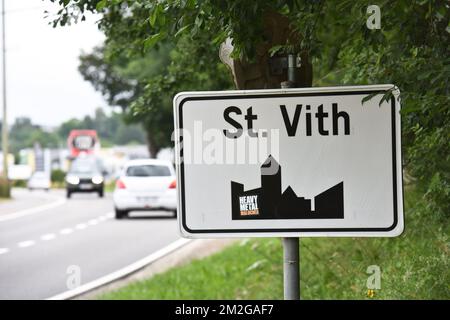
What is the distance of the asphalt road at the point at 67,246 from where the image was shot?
11824 millimetres

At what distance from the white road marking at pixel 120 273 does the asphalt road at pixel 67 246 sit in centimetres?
15

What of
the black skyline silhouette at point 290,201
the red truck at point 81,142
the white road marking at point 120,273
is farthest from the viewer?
Result: the red truck at point 81,142

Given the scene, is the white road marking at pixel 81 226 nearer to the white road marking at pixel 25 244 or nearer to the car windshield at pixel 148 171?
the car windshield at pixel 148 171

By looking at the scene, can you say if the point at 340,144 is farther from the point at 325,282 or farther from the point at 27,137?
the point at 27,137

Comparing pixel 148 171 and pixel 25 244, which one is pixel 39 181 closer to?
pixel 148 171

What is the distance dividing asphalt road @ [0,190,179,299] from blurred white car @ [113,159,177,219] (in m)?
0.50

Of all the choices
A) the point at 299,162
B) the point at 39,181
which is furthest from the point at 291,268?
the point at 39,181

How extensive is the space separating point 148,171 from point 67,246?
7.76m

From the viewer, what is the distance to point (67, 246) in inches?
685

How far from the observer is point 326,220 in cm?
278

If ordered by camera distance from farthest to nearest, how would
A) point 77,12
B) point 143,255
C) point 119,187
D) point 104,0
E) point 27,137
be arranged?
point 27,137 → point 119,187 → point 143,255 → point 77,12 → point 104,0

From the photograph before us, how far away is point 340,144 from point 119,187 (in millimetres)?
22180

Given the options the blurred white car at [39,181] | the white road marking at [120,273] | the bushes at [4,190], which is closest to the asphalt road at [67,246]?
the white road marking at [120,273]
